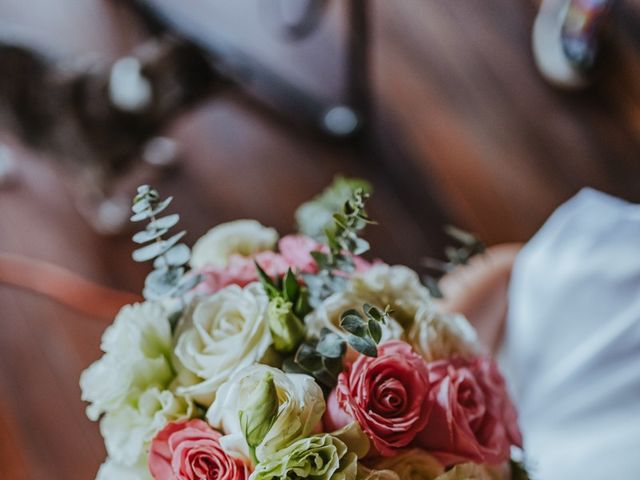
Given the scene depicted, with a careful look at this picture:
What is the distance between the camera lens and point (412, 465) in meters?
0.38

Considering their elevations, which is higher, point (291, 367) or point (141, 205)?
point (141, 205)

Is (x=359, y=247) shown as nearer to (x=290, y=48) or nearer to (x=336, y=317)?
(x=336, y=317)

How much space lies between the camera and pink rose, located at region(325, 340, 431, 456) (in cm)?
37

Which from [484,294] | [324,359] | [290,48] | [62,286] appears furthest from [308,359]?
[290,48]

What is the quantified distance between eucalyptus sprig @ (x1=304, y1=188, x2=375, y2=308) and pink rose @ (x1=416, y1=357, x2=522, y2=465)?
84 mm

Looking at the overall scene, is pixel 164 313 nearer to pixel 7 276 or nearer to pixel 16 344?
pixel 7 276

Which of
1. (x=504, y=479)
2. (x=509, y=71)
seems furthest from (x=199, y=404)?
(x=509, y=71)

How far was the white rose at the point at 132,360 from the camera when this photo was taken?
0.42m

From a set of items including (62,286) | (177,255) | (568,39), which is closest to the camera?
(177,255)

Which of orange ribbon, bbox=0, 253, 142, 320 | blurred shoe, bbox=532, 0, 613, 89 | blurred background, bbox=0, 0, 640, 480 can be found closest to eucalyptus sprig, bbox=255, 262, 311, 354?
orange ribbon, bbox=0, 253, 142, 320

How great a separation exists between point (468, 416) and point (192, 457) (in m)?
0.16

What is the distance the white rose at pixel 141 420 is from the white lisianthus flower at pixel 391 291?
129mm

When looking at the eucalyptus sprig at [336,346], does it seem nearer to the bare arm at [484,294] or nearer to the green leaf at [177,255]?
the green leaf at [177,255]

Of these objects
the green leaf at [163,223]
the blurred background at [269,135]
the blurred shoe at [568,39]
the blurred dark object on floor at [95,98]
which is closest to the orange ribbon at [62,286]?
the blurred background at [269,135]
